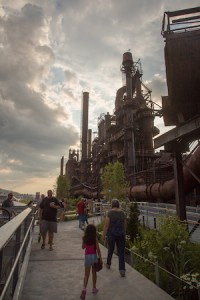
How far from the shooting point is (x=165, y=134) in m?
9.77

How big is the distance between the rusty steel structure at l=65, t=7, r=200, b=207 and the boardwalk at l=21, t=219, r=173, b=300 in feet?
14.6

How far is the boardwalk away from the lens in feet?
15.7

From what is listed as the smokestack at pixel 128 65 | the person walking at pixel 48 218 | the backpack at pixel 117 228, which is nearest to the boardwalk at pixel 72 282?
the backpack at pixel 117 228

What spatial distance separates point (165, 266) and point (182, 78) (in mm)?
5800

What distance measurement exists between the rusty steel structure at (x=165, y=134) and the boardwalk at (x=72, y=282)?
4439mm

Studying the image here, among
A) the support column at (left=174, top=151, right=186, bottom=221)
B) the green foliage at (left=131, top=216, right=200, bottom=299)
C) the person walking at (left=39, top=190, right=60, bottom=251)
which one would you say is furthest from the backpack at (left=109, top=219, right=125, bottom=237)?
the support column at (left=174, top=151, right=186, bottom=221)

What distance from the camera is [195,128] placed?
7.98 m

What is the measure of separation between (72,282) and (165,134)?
6.22 m

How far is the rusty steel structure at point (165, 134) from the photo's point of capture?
8508 mm

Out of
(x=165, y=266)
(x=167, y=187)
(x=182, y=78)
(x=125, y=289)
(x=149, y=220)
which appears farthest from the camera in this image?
(x=167, y=187)

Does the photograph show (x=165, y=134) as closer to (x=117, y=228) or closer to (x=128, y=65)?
(x=117, y=228)

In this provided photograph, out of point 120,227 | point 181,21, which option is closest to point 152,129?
point 181,21

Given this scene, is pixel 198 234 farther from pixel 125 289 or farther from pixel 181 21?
pixel 181 21

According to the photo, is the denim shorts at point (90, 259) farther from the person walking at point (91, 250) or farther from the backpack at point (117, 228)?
the backpack at point (117, 228)
